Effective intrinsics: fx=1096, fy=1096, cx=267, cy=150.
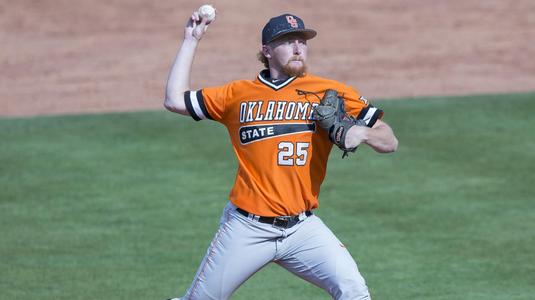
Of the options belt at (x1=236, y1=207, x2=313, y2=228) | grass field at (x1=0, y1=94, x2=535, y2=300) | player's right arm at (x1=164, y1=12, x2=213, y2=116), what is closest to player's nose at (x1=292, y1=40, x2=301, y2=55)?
player's right arm at (x1=164, y1=12, x2=213, y2=116)

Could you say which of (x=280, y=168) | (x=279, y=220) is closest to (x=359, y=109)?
(x=280, y=168)

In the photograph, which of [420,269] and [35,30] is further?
[35,30]

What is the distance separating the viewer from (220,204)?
1076 centimetres

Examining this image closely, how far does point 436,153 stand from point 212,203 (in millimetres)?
2854

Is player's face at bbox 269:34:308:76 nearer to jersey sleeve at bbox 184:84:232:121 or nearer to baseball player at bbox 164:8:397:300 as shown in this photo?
baseball player at bbox 164:8:397:300

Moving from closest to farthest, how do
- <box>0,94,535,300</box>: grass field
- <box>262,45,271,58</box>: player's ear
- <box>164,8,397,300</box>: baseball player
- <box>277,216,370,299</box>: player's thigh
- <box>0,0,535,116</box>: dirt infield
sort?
1. <box>277,216,370,299</box>: player's thigh
2. <box>164,8,397,300</box>: baseball player
3. <box>262,45,271,58</box>: player's ear
4. <box>0,94,535,300</box>: grass field
5. <box>0,0,535,116</box>: dirt infield

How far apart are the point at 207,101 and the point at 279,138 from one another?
486mm

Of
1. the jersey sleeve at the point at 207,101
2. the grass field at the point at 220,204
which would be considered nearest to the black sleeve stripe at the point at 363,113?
the jersey sleeve at the point at 207,101

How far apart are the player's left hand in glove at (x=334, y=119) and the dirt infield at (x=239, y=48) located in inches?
351

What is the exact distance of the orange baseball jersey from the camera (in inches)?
244

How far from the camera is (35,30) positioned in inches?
737

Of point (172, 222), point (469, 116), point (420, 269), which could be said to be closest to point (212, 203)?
point (172, 222)

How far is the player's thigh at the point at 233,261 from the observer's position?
6.20 m

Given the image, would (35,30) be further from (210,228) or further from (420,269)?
(420,269)
